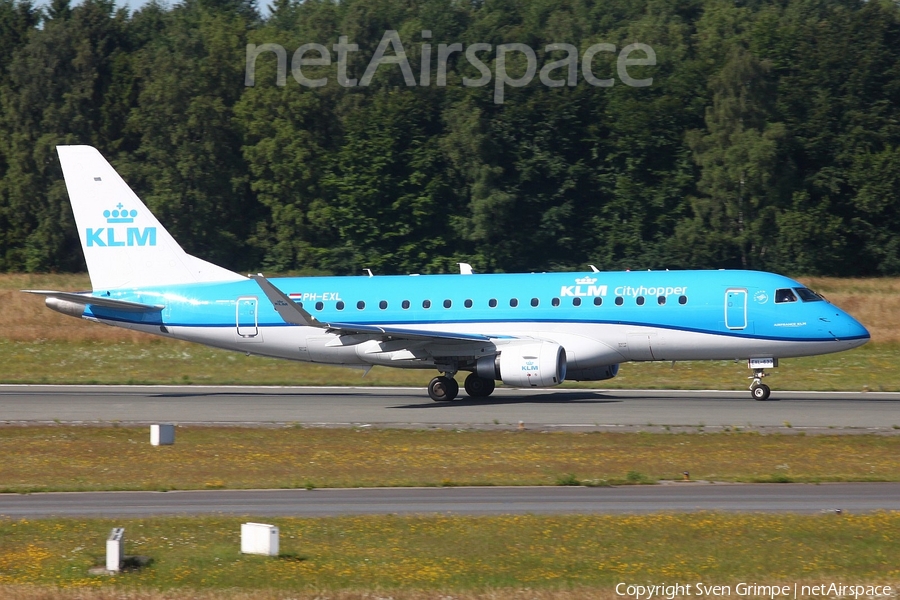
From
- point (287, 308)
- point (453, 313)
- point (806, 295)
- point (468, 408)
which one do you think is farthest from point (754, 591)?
point (453, 313)

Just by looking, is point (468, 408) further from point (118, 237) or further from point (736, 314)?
point (118, 237)

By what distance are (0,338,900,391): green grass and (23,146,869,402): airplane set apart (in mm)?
4945

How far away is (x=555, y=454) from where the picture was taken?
25094 mm

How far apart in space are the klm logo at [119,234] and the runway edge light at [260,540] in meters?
25.3

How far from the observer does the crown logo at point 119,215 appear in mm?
39469

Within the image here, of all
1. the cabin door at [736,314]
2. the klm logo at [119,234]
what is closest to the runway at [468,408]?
the cabin door at [736,314]

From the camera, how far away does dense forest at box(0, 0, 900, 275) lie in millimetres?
75375

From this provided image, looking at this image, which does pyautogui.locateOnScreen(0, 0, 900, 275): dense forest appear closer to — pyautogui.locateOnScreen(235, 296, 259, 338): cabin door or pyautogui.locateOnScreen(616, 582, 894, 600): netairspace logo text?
pyautogui.locateOnScreen(235, 296, 259, 338): cabin door

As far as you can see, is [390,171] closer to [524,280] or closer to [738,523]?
[524,280]

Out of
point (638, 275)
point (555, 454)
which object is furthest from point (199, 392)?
point (555, 454)

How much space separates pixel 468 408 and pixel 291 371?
12902 millimetres

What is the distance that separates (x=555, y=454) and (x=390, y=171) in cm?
5831

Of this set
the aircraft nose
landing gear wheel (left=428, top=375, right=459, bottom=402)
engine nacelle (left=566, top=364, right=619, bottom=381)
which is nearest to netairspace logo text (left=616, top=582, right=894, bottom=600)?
the aircraft nose

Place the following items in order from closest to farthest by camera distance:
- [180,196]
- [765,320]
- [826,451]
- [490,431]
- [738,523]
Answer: [738,523], [826,451], [490,431], [765,320], [180,196]
